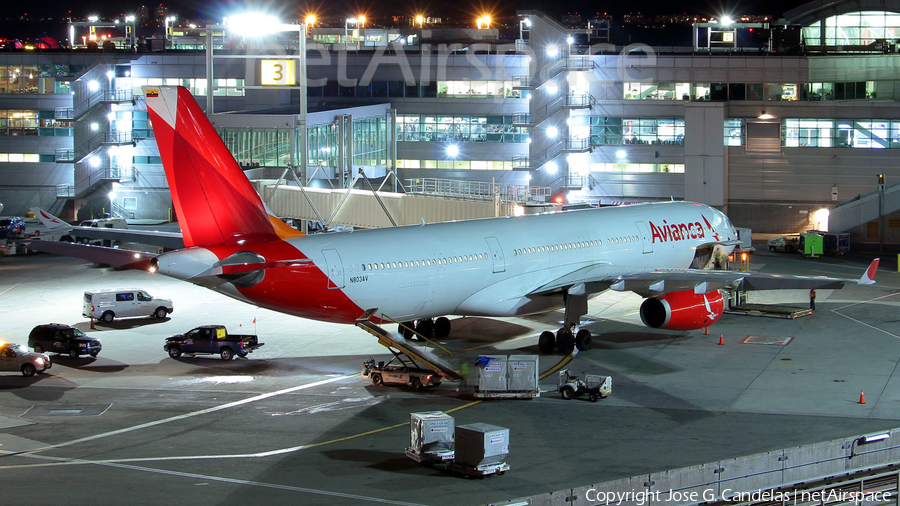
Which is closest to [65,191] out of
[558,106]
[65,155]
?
[65,155]

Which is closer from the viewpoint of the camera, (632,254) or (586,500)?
(586,500)

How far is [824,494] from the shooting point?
18.0 metres

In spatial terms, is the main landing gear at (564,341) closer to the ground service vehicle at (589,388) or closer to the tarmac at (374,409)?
the tarmac at (374,409)

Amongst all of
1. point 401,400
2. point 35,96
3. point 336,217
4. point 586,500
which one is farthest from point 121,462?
point 35,96

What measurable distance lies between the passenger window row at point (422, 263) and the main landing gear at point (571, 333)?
12.5 ft

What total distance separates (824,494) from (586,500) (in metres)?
4.73

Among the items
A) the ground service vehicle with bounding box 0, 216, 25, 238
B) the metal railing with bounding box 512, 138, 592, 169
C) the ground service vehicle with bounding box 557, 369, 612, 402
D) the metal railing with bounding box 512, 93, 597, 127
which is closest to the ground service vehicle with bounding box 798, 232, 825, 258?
the metal railing with bounding box 512, 138, 592, 169

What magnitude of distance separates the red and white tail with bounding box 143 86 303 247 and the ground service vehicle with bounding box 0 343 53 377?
743 centimetres

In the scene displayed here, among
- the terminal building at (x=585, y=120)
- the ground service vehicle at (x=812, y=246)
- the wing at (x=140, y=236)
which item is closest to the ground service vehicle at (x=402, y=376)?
the wing at (x=140, y=236)

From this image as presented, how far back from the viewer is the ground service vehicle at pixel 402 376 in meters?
31.4

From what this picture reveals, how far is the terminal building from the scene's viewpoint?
7256cm

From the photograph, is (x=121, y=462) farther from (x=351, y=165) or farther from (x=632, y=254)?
(x=351, y=165)

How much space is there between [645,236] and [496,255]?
9.92 metres

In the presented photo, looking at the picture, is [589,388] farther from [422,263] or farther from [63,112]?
[63,112]
